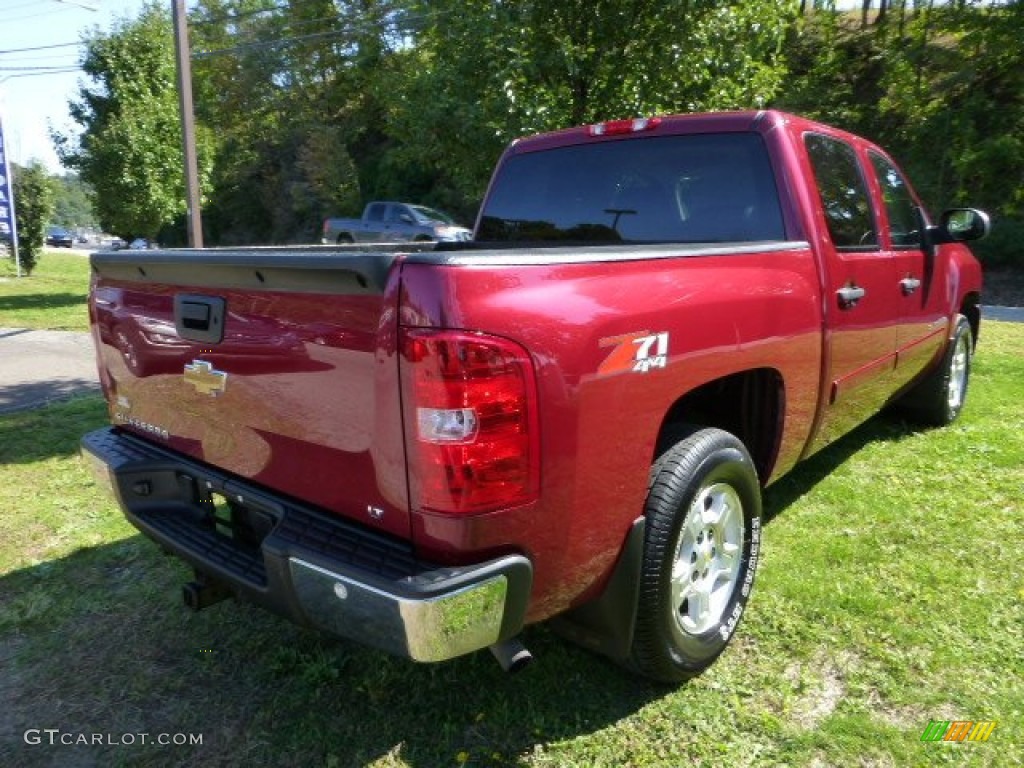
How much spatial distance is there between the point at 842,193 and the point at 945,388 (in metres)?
2.32

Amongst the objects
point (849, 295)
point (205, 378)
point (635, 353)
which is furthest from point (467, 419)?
point (849, 295)

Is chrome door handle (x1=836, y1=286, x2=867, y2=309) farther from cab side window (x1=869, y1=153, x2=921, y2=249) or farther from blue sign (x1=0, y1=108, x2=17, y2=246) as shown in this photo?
blue sign (x1=0, y1=108, x2=17, y2=246)

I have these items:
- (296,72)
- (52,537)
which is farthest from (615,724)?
(296,72)

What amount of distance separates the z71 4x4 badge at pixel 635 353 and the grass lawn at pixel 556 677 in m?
1.17

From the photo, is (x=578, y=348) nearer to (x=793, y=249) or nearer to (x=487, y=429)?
(x=487, y=429)

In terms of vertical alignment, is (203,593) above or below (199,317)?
below

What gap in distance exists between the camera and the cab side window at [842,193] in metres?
3.31

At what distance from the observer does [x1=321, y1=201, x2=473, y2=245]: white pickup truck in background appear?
69.9 ft

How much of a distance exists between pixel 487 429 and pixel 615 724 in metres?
1.23

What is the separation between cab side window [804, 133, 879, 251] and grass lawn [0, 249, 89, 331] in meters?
8.78

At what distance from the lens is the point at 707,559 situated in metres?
2.59

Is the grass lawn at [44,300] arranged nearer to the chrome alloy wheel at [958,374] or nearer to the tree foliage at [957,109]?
the chrome alloy wheel at [958,374]

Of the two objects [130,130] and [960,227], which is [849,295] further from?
[130,130]

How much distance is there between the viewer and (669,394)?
225 centimetres
